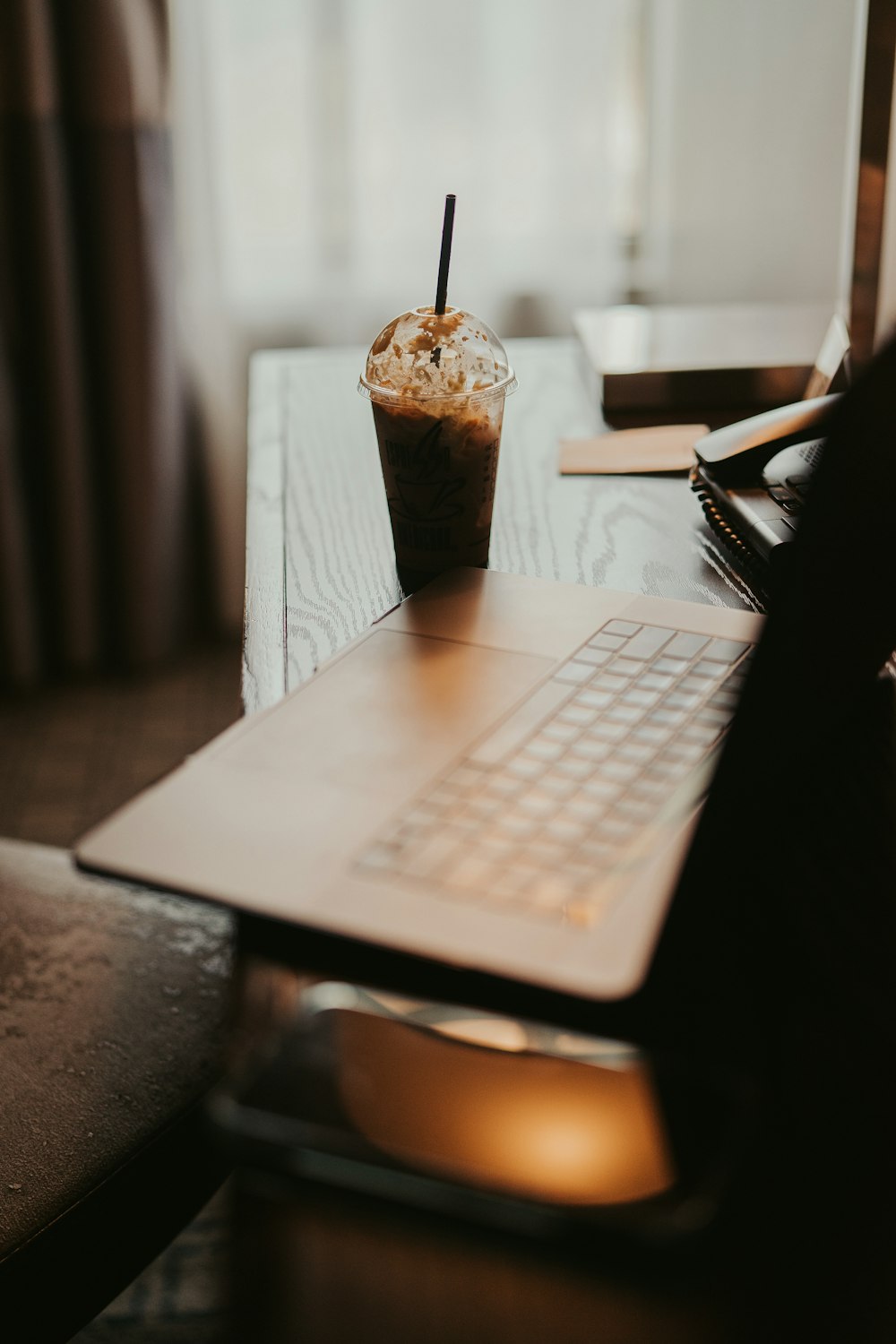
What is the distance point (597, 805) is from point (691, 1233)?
0.17 meters

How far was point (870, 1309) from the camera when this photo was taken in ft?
1.21

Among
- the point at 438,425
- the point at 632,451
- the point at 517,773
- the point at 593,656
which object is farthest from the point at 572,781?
the point at 632,451

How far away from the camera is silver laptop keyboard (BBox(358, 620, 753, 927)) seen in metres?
0.46

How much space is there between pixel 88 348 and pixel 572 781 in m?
1.53

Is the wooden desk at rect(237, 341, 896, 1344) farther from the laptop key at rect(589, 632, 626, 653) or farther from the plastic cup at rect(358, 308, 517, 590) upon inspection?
the plastic cup at rect(358, 308, 517, 590)

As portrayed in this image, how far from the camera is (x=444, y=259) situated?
705 millimetres

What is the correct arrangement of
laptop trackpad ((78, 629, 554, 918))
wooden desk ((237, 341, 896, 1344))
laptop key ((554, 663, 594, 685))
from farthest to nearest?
laptop key ((554, 663, 594, 685)) < laptop trackpad ((78, 629, 554, 918)) < wooden desk ((237, 341, 896, 1344))

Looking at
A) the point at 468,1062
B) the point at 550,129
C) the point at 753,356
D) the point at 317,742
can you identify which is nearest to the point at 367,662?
the point at 317,742

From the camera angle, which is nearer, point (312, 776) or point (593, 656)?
point (312, 776)

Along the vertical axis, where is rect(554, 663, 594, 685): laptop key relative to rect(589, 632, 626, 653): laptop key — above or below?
below

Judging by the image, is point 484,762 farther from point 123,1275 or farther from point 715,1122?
point 123,1275

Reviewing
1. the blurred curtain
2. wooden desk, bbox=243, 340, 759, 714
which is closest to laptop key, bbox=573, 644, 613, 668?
wooden desk, bbox=243, 340, 759, 714

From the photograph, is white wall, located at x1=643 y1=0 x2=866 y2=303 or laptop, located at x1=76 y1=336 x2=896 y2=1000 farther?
white wall, located at x1=643 y1=0 x2=866 y2=303

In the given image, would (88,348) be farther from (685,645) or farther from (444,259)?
(685,645)
